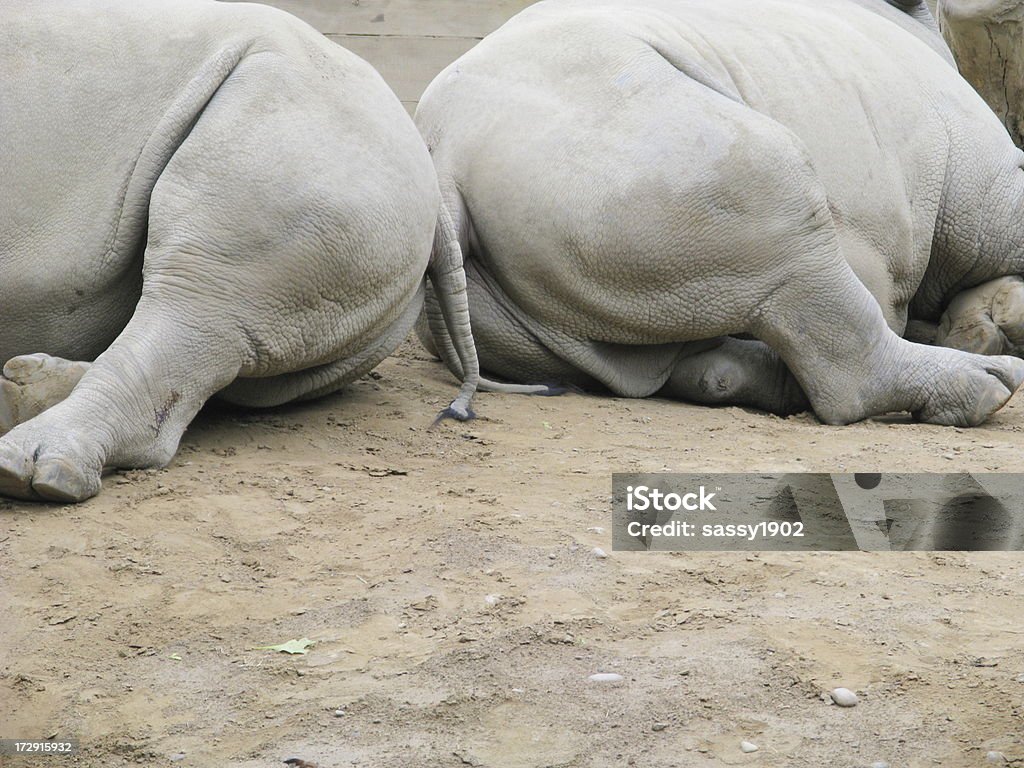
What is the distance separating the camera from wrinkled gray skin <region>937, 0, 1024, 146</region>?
5.98 meters

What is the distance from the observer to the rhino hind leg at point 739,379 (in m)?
4.64

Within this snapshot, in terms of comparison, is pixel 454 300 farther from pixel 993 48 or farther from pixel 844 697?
pixel 993 48

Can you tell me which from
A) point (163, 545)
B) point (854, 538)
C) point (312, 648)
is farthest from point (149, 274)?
point (854, 538)

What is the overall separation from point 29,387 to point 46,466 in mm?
381

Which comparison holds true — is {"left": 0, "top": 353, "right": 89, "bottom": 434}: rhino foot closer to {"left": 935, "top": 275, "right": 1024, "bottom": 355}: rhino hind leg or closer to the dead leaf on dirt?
the dead leaf on dirt

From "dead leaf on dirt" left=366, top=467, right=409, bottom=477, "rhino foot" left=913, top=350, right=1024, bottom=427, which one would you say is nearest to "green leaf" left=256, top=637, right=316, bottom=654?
"dead leaf on dirt" left=366, top=467, right=409, bottom=477

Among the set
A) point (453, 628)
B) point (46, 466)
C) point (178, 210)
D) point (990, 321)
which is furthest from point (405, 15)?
point (453, 628)

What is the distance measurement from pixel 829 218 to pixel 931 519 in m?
1.26

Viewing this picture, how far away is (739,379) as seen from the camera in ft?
15.2

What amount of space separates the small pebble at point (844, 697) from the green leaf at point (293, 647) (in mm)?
874

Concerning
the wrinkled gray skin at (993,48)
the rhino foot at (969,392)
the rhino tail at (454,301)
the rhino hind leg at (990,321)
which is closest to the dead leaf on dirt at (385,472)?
the rhino tail at (454,301)

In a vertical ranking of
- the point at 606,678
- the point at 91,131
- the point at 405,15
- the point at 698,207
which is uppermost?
the point at 91,131

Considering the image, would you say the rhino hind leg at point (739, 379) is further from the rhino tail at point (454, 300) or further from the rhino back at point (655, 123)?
the rhino tail at point (454, 300)

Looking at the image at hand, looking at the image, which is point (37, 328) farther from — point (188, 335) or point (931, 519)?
point (931, 519)
